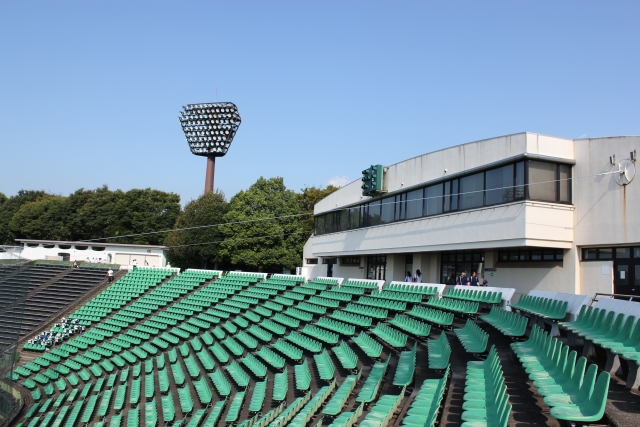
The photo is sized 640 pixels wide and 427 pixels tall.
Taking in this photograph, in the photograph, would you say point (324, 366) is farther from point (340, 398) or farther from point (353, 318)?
point (353, 318)

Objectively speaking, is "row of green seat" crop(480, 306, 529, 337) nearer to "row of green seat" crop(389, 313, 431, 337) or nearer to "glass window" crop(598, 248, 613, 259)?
"row of green seat" crop(389, 313, 431, 337)

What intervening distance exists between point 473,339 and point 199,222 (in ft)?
132

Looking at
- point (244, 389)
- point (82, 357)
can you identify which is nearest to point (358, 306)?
point (244, 389)

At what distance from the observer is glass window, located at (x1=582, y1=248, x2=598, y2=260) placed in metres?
14.6

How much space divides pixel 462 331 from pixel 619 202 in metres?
6.43

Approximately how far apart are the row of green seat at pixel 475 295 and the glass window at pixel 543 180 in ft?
11.4

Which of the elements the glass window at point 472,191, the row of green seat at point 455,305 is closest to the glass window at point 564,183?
the glass window at point 472,191

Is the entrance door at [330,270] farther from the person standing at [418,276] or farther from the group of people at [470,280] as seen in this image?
the group of people at [470,280]

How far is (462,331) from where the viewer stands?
1088cm

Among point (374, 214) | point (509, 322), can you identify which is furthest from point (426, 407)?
point (374, 214)

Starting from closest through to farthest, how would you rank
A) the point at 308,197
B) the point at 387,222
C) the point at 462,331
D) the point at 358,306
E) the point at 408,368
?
1. the point at 408,368
2. the point at 462,331
3. the point at 358,306
4. the point at 387,222
5. the point at 308,197

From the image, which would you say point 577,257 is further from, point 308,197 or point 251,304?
point 308,197

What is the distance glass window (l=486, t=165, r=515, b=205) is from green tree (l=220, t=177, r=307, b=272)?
90.0 ft

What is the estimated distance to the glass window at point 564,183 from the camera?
1523 centimetres
